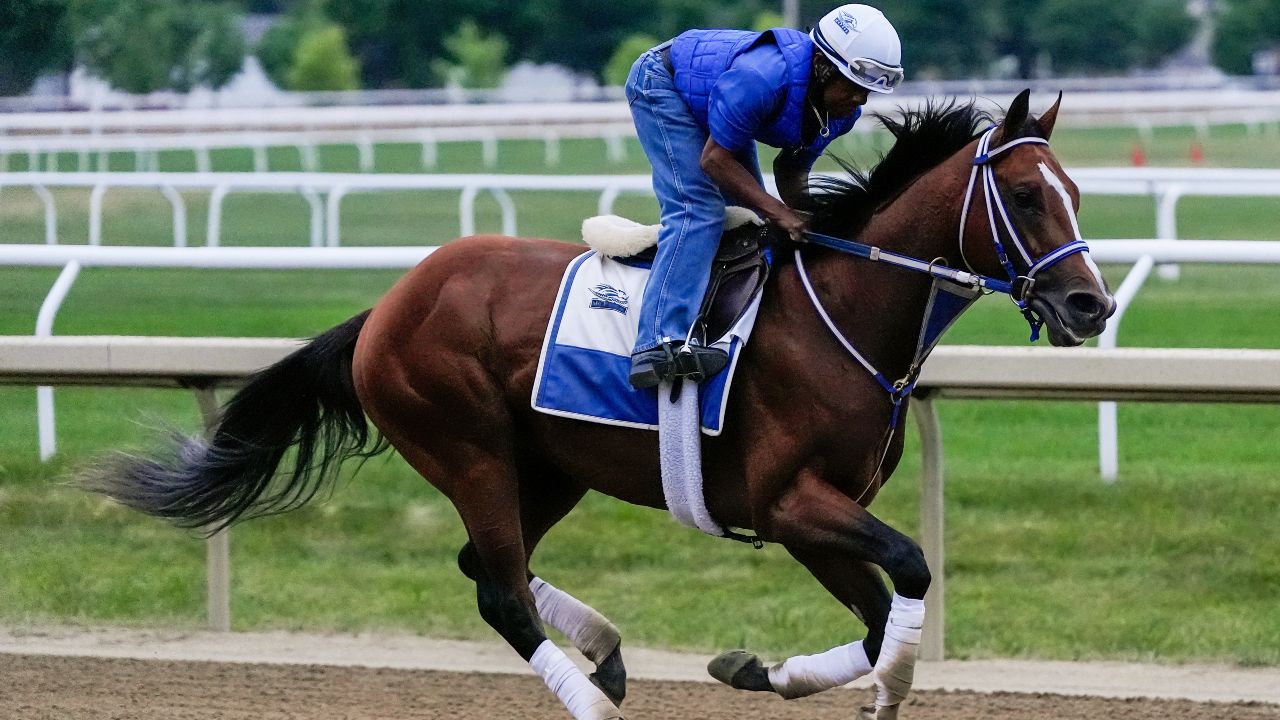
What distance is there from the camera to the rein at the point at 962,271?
375 centimetres

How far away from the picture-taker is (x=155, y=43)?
809 cm

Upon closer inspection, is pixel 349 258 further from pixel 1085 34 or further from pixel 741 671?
pixel 1085 34

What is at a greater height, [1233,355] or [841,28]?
[841,28]

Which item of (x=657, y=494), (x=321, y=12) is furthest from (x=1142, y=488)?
(x=321, y=12)

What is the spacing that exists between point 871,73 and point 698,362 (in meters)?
0.72

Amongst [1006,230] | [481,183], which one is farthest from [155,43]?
[1006,230]

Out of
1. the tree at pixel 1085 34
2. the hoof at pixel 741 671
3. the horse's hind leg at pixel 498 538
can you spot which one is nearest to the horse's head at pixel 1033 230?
the hoof at pixel 741 671

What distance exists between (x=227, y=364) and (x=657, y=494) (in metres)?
1.65

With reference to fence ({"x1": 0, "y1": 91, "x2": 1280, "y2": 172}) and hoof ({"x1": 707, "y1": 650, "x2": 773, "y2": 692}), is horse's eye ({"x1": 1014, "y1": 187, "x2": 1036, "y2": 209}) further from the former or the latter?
fence ({"x1": 0, "y1": 91, "x2": 1280, "y2": 172})

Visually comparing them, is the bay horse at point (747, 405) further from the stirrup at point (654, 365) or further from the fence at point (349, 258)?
the fence at point (349, 258)

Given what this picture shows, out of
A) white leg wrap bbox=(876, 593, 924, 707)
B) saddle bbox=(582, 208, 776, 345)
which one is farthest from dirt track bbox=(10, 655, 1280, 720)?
saddle bbox=(582, 208, 776, 345)

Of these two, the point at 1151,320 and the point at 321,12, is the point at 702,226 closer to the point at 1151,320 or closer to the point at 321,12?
the point at 1151,320

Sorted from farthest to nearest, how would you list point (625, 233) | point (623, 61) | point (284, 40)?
1. point (623, 61)
2. point (284, 40)
3. point (625, 233)

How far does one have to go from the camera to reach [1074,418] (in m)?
7.52
